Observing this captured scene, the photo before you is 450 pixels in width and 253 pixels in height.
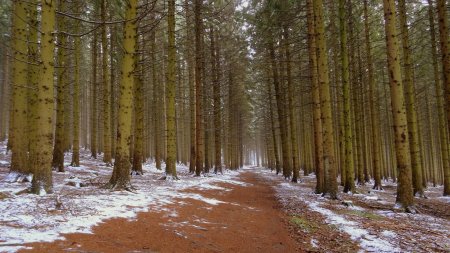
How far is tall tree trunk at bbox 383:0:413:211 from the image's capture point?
30.5 ft

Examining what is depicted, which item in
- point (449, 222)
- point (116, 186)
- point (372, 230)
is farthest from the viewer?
point (116, 186)

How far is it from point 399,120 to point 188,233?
7105mm

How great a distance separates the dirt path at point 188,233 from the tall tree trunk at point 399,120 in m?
3.74

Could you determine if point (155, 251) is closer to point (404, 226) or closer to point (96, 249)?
point (96, 249)

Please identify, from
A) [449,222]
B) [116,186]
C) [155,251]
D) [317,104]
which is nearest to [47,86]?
[116,186]

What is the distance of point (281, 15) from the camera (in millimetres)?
15375

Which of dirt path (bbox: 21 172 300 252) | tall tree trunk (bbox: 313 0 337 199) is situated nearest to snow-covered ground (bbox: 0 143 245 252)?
dirt path (bbox: 21 172 300 252)

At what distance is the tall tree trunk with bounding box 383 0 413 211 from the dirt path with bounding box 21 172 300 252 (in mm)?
3743

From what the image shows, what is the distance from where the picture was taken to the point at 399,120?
936 centimetres

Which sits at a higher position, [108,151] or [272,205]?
[108,151]

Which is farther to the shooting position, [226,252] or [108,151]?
[108,151]

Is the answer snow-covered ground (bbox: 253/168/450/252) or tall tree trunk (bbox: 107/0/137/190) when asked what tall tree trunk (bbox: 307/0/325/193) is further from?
tall tree trunk (bbox: 107/0/137/190)

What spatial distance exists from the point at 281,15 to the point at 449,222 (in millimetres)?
11005

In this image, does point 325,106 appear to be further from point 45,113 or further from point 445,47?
point 45,113
